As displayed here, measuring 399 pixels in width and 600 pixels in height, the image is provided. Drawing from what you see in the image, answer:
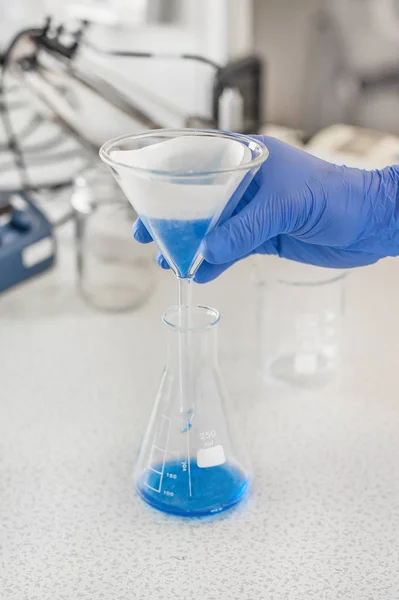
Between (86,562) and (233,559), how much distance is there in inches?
5.9

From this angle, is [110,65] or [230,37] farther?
[230,37]

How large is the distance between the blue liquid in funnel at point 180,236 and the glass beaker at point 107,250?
562 millimetres

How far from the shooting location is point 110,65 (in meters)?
1.63

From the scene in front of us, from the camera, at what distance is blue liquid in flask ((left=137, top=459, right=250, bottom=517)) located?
0.78m

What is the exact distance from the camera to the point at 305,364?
42.4 inches

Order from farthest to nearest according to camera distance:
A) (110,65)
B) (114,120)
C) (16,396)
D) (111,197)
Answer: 1. (110,65)
2. (114,120)
3. (111,197)
4. (16,396)

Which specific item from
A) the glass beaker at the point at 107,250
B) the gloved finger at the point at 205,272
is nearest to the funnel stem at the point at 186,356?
the gloved finger at the point at 205,272

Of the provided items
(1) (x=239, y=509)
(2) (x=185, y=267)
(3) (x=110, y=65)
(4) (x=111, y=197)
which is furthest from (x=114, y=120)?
(1) (x=239, y=509)

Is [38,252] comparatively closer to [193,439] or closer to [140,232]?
[140,232]

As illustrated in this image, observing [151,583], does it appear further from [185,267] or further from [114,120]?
[114,120]

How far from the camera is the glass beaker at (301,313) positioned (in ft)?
3.59

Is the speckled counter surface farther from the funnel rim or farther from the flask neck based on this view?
the funnel rim

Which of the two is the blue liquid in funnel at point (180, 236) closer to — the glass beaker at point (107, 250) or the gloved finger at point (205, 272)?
the gloved finger at point (205, 272)

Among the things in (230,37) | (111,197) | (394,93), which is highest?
(230,37)
